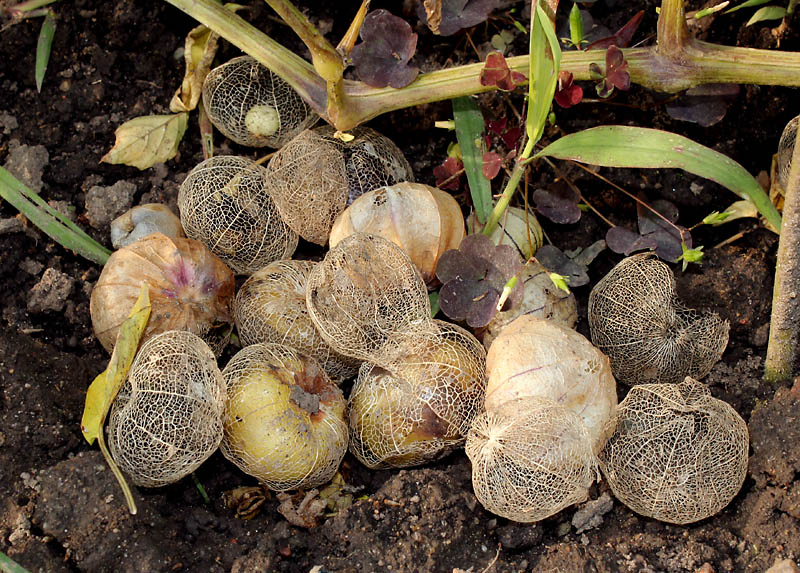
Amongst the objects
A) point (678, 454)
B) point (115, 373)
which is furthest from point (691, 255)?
point (115, 373)

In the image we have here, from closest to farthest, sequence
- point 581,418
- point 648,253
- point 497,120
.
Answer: point 581,418
point 648,253
point 497,120

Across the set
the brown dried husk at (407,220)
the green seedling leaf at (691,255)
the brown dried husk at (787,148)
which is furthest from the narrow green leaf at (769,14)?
the brown dried husk at (407,220)

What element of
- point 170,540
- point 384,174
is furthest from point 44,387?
point 384,174

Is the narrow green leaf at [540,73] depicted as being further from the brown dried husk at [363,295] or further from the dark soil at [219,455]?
the dark soil at [219,455]

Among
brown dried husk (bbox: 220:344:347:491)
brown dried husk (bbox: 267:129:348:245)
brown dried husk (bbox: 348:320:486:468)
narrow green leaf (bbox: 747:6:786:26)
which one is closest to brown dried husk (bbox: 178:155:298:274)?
brown dried husk (bbox: 267:129:348:245)

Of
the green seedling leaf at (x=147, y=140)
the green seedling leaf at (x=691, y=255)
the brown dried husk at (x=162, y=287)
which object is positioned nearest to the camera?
the brown dried husk at (x=162, y=287)

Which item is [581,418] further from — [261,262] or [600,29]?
[600,29]

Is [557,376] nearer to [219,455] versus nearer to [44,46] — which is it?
[219,455]
